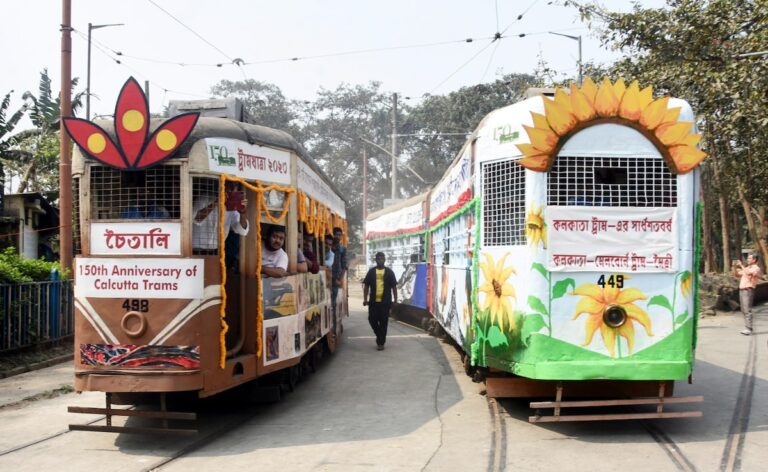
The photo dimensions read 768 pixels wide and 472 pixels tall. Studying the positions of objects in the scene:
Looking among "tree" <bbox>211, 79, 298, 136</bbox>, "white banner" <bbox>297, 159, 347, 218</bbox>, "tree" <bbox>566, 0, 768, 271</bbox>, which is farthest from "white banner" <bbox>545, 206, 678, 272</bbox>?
"tree" <bbox>211, 79, 298, 136</bbox>

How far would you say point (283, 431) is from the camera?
7402 mm

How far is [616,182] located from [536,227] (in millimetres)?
921

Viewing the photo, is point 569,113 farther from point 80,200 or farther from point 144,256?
point 80,200

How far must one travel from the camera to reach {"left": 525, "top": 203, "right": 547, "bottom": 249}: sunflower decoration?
23.0 feet

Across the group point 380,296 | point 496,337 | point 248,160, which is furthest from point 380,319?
point 248,160

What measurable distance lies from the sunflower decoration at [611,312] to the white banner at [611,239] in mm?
211

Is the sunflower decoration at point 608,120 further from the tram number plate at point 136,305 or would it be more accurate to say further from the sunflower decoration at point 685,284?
the tram number plate at point 136,305

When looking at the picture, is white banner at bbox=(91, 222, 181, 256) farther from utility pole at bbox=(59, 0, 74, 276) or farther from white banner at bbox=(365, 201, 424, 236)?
white banner at bbox=(365, 201, 424, 236)

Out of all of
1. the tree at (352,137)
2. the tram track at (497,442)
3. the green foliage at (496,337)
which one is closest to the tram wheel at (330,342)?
the tram track at (497,442)

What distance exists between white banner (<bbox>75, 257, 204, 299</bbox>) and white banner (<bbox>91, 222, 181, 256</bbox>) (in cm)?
9

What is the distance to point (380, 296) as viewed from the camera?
13852mm

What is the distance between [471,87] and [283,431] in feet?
142

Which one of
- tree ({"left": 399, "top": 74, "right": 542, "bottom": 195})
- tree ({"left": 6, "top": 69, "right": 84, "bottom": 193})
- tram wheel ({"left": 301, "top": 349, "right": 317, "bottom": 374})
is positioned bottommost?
tram wheel ({"left": 301, "top": 349, "right": 317, "bottom": 374})

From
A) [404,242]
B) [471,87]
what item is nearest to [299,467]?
[404,242]
